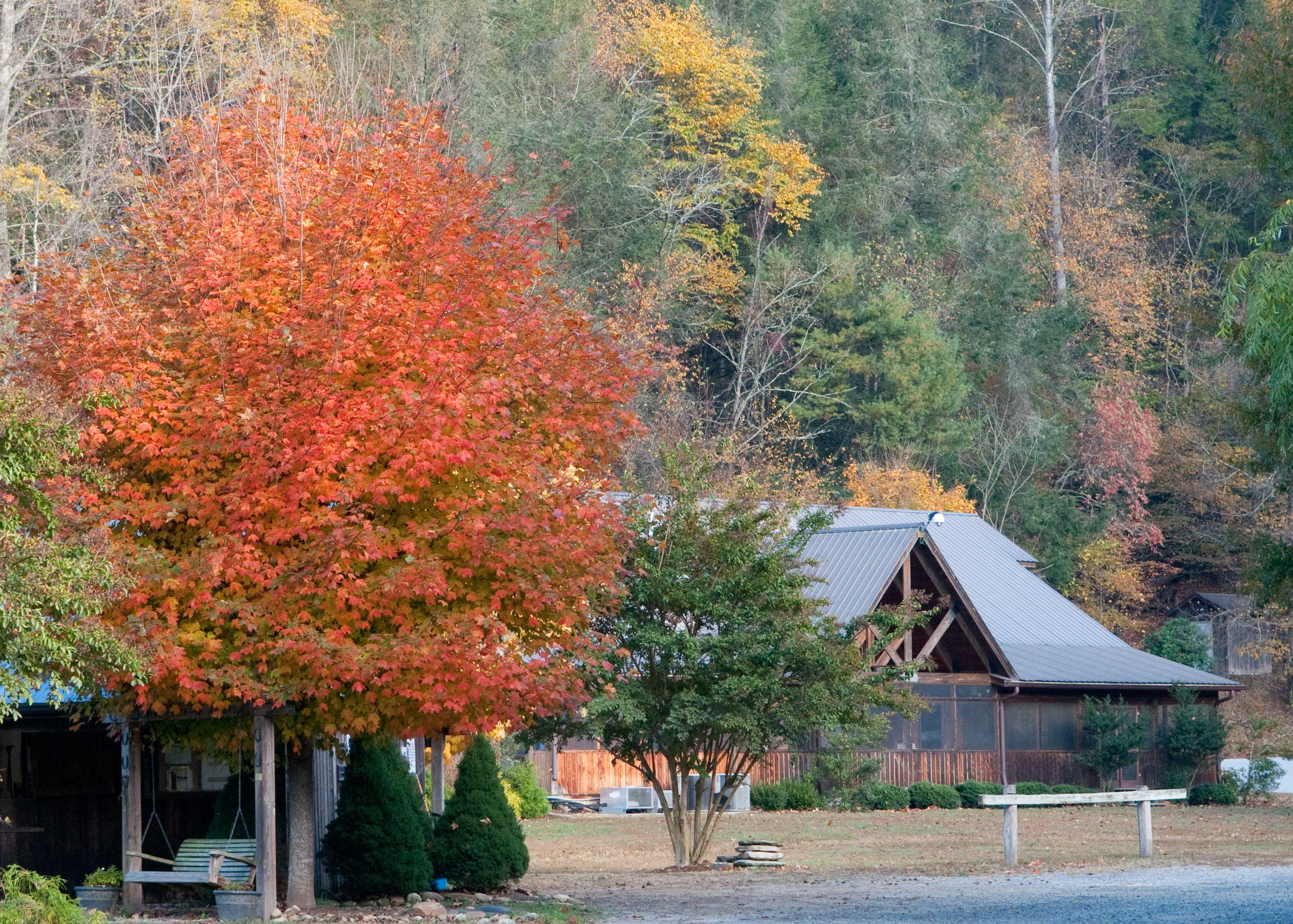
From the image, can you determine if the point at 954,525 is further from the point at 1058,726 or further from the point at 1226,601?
the point at 1226,601

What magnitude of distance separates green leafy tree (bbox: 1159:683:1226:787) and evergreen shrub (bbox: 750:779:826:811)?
990 cm

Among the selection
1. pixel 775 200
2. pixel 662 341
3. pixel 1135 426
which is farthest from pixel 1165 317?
pixel 662 341

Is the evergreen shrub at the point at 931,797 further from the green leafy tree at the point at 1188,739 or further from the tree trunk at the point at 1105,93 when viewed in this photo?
the tree trunk at the point at 1105,93

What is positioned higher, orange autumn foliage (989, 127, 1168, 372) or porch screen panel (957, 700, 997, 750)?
orange autumn foliage (989, 127, 1168, 372)

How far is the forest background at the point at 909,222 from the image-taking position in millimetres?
46906

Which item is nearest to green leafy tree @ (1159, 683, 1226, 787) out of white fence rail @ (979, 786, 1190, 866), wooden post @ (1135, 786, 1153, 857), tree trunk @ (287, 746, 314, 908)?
white fence rail @ (979, 786, 1190, 866)

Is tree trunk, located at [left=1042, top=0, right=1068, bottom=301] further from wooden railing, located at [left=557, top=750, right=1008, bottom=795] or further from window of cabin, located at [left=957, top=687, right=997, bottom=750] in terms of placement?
wooden railing, located at [left=557, top=750, right=1008, bottom=795]

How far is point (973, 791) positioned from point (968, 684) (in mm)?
2505

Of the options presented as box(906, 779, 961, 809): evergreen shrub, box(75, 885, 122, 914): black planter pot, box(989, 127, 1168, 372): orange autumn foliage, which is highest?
box(989, 127, 1168, 372): orange autumn foliage

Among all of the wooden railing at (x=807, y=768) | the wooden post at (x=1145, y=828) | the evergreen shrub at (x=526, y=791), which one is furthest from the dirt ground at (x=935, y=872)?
the wooden railing at (x=807, y=768)

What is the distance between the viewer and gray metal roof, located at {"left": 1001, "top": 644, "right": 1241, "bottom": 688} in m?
36.3

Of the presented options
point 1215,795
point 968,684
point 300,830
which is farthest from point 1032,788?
point 300,830

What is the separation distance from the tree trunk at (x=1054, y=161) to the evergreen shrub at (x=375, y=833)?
158 feet

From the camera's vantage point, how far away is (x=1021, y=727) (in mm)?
36750
